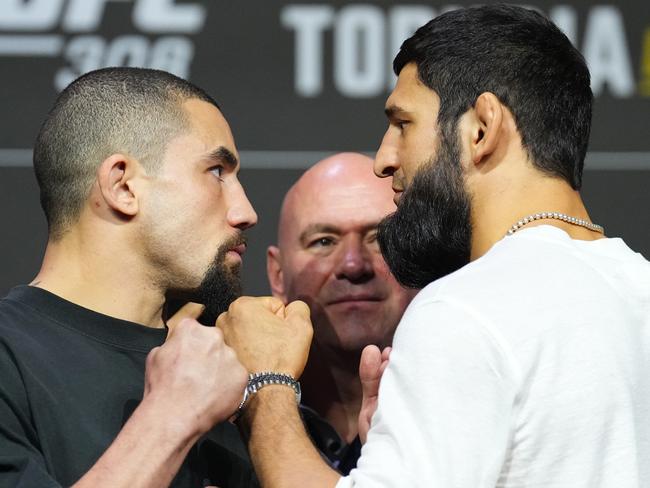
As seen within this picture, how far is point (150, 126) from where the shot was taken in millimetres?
1828

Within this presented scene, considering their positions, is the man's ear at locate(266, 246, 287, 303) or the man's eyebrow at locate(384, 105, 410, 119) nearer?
the man's eyebrow at locate(384, 105, 410, 119)

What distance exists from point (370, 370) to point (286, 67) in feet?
3.80

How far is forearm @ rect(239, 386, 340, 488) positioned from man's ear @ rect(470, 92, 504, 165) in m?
0.42

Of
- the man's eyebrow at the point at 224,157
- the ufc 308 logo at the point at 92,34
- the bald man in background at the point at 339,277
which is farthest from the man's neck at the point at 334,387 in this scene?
the man's eyebrow at the point at 224,157

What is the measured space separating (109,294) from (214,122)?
1.12 feet

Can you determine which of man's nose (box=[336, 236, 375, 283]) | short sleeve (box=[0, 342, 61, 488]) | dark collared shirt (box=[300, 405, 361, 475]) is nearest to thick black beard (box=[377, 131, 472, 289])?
short sleeve (box=[0, 342, 61, 488])

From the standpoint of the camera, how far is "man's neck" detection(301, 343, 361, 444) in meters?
2.64

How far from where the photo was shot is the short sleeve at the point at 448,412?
1304 millimetres

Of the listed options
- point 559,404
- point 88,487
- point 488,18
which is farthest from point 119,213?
point 559,404

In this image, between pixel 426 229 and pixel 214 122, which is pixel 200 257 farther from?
pixel 426 229

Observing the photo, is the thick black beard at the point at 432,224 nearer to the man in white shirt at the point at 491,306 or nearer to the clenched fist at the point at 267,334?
the man in white shirt at the point at 491,306

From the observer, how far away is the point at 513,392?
1317 mm

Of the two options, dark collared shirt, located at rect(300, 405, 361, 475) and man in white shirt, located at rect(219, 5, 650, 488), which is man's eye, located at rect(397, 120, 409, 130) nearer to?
man in white shirt, located at rect(219, 5, 650, 488)

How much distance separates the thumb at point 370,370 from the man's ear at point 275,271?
1.00 m
